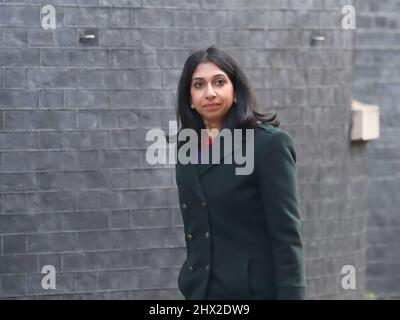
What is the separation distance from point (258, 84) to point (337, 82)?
33.9 inches

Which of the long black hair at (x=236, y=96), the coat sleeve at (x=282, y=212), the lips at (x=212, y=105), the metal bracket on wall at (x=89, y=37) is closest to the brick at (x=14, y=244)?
the metal bracket on wall at (x=89, y=37)

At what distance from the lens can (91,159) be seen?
857 centimetres

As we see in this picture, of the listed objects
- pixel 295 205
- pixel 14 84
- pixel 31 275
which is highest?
pixel 14 84

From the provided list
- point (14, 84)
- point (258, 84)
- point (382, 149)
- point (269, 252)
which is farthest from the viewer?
point (382, 149)

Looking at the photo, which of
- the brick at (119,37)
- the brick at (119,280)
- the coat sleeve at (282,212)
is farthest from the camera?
the brick at (119,280)

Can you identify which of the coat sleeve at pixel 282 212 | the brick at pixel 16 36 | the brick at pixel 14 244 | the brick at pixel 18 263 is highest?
the brick at pixel 16 36

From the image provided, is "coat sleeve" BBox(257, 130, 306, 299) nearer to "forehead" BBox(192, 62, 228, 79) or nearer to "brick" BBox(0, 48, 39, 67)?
"forehead" BBox(192, 62, 228, 79)

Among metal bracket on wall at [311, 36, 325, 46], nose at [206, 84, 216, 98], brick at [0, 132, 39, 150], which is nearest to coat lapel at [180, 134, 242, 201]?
nose at [206, 84, 216, 98]

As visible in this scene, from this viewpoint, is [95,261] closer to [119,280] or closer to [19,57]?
[119,280]

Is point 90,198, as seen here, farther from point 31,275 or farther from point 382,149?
point 382,149

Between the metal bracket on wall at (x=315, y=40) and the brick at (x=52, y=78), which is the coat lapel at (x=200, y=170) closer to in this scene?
the brick at (x=52, y=78)

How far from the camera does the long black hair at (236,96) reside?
489 cm
